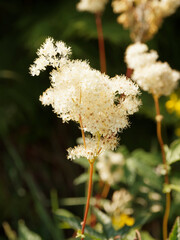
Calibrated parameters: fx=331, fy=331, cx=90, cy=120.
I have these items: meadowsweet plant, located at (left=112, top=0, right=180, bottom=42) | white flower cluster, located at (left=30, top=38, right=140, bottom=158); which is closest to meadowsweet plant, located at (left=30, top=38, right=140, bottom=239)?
white flower cluster, located at (left=30, top=38, right=140, bottom=158)

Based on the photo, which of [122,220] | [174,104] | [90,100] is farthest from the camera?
[174,104]

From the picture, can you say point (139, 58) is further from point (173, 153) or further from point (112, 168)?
point (112, 168)

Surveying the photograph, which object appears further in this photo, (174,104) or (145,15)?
(174,104)

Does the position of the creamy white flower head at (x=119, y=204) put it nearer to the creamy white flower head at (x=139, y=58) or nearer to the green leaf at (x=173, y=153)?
the green leaf at (x=173, y=153)

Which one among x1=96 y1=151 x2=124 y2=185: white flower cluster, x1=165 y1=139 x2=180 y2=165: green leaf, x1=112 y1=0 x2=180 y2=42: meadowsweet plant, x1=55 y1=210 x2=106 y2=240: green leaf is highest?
x1=112 y1=0 x2=180 y2=42: meadowsweet plant

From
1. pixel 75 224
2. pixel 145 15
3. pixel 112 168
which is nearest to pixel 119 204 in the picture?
pixel 112 168

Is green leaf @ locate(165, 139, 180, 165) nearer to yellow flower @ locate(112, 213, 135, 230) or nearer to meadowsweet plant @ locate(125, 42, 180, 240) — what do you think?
meadowsweet plant @ locate(125, 42, 180, 240)
